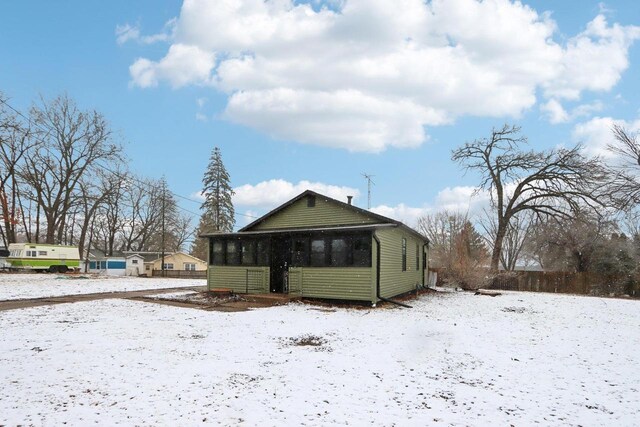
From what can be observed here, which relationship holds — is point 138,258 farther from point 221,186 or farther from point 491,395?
point 491,395

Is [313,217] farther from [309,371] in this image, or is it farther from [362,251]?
[309,371]

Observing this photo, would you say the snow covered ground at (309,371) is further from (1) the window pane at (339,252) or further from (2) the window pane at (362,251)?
(1) the window pane at (339,252)

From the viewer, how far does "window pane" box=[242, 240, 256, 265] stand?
55.1 ft

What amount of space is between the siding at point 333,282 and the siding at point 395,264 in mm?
851

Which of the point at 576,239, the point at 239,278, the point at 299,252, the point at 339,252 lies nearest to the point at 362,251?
the point at 339,252

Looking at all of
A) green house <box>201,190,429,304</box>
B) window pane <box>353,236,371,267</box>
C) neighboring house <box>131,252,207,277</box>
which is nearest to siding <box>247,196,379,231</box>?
green house <box>201,190,429,304</box>

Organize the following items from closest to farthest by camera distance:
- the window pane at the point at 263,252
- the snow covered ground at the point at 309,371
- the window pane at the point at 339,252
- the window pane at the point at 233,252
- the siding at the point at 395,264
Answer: the snow covered ground at the point at 309,371, the window pane at the point at 339,252, the siding at the point at 395,264, the window pane at the point at 263,252, the window pane at the point at 233,252

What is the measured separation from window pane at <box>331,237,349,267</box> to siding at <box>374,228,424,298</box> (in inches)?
51.4

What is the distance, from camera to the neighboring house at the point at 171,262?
43.1m

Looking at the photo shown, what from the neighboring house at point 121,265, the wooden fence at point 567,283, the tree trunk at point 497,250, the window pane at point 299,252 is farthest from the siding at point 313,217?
the neighboring house at point 121,265

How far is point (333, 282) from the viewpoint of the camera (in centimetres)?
1466

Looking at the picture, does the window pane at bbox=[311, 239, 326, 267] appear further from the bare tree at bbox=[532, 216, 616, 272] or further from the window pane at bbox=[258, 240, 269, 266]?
the bare tree at bbox=[532, 216, 616, 272]

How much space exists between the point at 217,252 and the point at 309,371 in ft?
40.0

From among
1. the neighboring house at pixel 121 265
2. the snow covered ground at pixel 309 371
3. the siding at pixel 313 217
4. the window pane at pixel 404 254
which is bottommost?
the neighboring house at pixel 121 265
